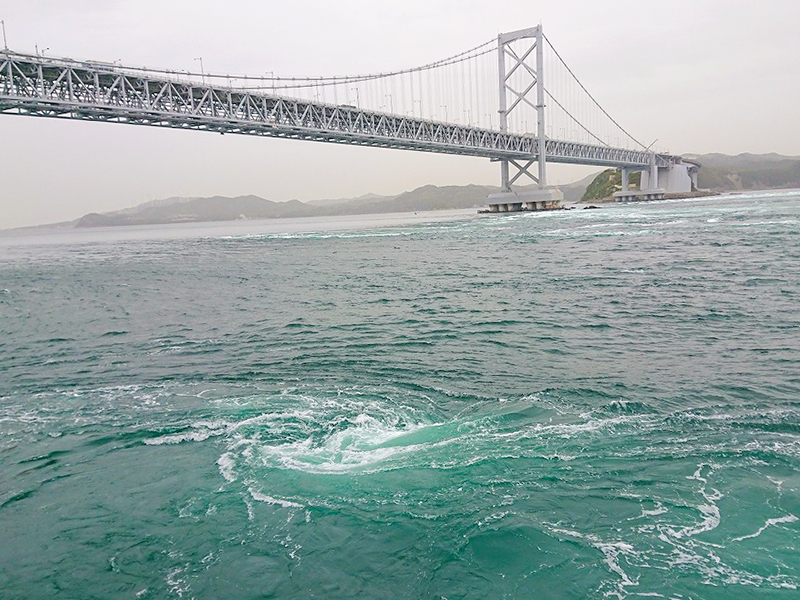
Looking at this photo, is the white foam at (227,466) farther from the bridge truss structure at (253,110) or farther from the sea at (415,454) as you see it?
the bridge truss structure at (253,110)

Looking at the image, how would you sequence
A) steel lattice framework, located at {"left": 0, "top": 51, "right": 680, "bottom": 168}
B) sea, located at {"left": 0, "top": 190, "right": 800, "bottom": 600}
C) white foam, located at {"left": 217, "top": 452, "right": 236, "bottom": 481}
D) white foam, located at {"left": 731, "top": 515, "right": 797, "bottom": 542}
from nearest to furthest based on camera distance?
sea, located at {"left": 0, "top": 190, "right": 800, "bottom": 600} < white foam, located at {"left": 731, "top": 515, "right": 797, "bottom": 542} < white foam, located at {"left": 217, "top": 452, "right": 236, "bottom": 481} < steel lattice framework, located at {"left": 0, "top": 51, "right": 680, "bottom": 168}

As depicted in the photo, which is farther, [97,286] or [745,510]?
[97,286]

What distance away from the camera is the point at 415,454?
6484 mm

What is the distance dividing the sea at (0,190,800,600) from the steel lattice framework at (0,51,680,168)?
98.8 ft

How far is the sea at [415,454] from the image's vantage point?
455 centimetres

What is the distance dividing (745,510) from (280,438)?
4.72 m

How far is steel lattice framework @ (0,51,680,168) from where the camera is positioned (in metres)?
38.1

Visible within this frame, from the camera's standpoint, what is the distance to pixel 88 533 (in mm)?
5277

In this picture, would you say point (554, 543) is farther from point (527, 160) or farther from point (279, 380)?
point (527, 160)

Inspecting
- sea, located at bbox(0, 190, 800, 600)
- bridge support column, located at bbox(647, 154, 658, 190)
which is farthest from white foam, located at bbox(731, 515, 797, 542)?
bridge support column, located at bbox(647, 154, 658, 190)

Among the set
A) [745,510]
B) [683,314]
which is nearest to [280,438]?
[745,510]

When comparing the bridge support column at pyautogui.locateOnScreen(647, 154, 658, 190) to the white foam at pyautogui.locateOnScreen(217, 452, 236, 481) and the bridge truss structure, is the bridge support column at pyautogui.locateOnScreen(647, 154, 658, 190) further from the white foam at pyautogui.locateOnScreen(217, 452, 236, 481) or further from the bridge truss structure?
the white foam at pyautogui.locateOnScreen(217, 452, 236, 481)

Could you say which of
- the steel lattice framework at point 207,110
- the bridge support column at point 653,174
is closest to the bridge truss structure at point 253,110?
the steel lattice framework at point 207,110

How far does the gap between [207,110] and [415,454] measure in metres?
49.2
